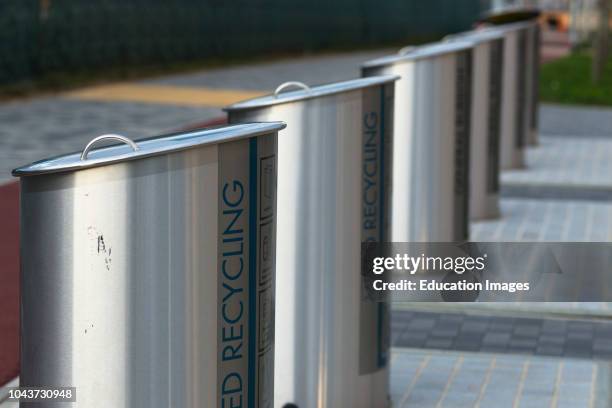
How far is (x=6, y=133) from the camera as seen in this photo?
1390 cm

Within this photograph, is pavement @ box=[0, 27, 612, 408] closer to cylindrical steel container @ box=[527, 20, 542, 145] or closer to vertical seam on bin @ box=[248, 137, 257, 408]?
cylindrical steel container @ box=[527, 20, 542, 145]

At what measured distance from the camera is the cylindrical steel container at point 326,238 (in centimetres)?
448

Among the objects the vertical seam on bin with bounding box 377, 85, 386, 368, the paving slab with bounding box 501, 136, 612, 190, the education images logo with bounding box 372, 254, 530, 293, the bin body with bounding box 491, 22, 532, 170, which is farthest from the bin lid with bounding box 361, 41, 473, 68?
the paving slab with bounding box 501, 136, 612, 190

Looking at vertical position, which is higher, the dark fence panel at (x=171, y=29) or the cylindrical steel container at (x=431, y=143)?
the dark fence panel at (x=171, y=29)

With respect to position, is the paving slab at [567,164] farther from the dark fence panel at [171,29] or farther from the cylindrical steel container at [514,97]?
the dark fence panel at [171,29]

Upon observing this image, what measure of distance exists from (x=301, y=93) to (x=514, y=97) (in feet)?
24.8

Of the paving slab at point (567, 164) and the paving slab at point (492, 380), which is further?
the paving slab at point (567, 164)

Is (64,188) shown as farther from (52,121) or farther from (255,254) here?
(52,121)

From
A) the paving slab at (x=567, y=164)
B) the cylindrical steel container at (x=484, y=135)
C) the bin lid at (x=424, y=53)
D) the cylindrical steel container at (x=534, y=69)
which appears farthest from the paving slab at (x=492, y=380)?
the cylindrical steel container at (x=534, y=69)

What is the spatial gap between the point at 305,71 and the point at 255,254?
2209cm

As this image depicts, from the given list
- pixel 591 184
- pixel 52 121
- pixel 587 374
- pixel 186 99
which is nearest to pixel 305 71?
pixel 186 99

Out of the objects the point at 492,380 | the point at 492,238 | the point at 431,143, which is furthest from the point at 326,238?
the point at 492,238

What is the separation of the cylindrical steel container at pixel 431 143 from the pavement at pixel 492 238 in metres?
0.80

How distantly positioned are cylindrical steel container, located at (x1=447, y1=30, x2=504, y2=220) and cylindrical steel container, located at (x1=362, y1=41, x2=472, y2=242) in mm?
1146
